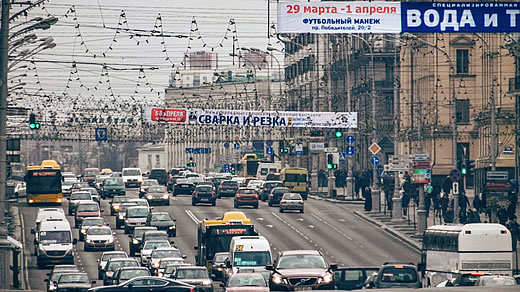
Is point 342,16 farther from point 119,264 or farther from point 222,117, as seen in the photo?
point 222,117

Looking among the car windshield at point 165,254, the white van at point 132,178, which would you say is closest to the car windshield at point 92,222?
the car windshield at point 165,254

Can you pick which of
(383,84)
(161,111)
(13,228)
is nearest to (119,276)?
(13,228)

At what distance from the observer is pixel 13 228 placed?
65.9 meters

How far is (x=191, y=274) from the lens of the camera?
121 feet

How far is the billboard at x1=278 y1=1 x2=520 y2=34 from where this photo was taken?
4838 cm

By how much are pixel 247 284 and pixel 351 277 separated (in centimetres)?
496

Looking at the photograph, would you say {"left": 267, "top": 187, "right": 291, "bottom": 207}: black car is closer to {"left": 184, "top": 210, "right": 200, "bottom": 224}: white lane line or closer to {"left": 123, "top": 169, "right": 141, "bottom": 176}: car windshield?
{"left": 184, "top": 210, "right": 200, "bottom": 224}: white lane line

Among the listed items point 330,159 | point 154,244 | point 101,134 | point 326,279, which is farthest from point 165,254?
point 101,134

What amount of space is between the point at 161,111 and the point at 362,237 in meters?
22.9

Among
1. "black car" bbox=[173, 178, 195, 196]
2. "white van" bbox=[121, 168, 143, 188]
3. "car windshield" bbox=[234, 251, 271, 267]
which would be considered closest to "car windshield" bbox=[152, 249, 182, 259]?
"car windshield" bbox=[234, 251, 271, 267]

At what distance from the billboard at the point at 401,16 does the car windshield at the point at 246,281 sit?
1795 centimetres

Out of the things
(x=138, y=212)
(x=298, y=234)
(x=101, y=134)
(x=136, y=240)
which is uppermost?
(x=101, y=134)

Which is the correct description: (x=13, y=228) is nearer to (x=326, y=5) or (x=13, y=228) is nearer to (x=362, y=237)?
(x=362, y=237)

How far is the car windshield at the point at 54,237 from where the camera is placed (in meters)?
51.7
